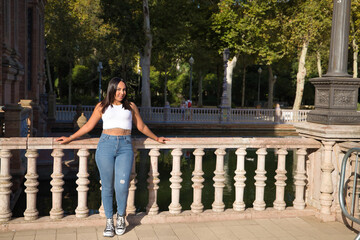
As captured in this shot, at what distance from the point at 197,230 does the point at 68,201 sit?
4907mm

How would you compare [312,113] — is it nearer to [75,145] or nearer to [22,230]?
[75,145]

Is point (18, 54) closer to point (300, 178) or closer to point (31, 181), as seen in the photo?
point (31, 181)

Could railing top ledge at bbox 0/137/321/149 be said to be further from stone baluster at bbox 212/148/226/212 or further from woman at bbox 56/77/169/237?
woman at bbox 56/77/169/237

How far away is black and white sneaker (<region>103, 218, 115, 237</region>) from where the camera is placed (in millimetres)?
4594

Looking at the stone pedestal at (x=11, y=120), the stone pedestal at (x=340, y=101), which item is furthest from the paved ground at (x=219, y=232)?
the stone pedestal at (x=11, y=120)

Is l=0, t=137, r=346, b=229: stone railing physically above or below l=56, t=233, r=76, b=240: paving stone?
above

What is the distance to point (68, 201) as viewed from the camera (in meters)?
8.97

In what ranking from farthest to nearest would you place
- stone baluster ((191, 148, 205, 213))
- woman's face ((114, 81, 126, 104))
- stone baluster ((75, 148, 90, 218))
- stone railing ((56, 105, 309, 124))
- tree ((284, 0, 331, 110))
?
tree ((284, 0, 331, 110))
stone railing ((56, 105, 309, 124))
stone baluster ((191, 148, 205, 213))
stone baluster ((75, 148, 90, 218))
woman's face ((114, 81, 126, 104))

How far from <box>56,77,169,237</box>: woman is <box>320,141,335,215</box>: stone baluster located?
2735mm

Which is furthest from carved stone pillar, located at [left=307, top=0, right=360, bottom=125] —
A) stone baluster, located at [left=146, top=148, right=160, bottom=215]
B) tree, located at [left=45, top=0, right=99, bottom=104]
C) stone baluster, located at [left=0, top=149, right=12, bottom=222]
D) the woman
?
tree, located at [left=45, top=0, right=99, bottom=104]


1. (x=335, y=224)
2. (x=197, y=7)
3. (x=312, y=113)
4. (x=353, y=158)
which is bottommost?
(x=335, y=224)

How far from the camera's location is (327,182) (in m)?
5.51

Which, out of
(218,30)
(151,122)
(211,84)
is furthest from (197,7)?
(211,84)

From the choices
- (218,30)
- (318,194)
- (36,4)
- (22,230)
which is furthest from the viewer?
(218,30)
